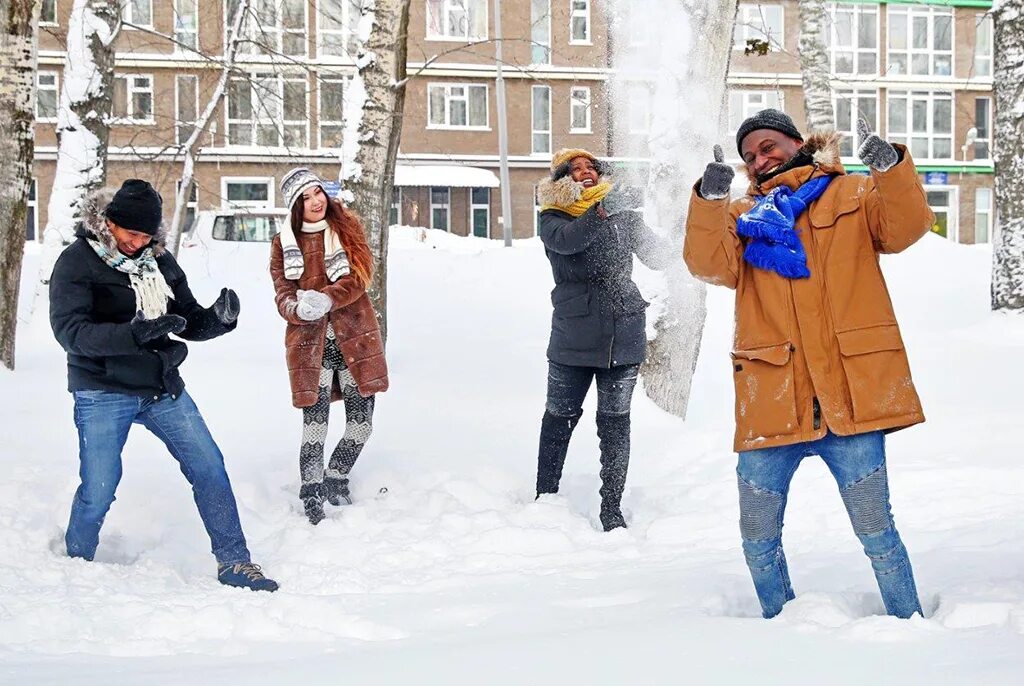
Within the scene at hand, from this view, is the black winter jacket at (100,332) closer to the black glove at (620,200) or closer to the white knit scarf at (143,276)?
the white knit scarf at (143,276)

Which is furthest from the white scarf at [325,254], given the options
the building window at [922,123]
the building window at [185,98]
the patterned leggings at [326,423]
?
the building window at [922,123]

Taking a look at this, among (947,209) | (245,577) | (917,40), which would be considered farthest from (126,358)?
(917,40)

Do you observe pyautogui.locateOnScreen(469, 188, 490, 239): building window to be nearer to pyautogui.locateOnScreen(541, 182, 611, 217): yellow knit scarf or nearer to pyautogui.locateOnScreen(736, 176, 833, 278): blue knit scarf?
pyautogui.locateOnScreen(541, 182, 611, 217): yellow knit scarf

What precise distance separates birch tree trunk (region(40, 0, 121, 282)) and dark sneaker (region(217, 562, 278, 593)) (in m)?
6.37

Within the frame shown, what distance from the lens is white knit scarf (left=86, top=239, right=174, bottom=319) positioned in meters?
4.99

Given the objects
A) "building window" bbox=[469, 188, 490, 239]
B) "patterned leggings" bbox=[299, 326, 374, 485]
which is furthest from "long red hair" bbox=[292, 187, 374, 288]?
"building window" bbox=[469, 188, 490, 239]

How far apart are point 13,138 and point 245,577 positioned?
537cm

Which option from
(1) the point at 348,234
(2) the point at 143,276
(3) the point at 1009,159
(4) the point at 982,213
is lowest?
(2) the point at 143,276

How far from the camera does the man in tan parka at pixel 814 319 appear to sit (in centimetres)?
381

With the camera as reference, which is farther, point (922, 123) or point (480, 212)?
point (922, 123)

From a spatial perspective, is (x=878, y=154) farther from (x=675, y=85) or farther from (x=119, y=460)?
(x=675, y=85)

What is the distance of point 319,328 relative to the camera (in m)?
6.18

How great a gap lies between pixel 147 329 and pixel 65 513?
1.46 m

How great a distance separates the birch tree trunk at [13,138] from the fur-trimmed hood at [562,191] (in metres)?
4.88
